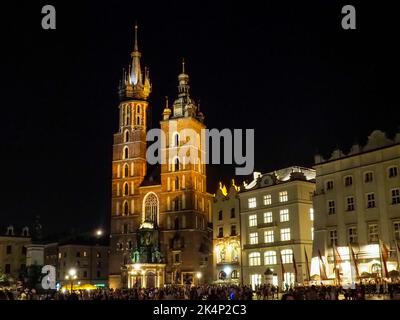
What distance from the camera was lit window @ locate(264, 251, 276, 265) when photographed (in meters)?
72.8

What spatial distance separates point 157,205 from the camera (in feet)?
353

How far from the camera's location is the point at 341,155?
203ft

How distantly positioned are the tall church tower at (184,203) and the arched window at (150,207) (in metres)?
2.31

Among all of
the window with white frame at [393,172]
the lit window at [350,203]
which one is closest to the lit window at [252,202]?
the lit window at [350,203]

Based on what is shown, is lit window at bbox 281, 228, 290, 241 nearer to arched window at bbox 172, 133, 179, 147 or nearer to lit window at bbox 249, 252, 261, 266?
lit window at bbox 249, 252, 261, 266

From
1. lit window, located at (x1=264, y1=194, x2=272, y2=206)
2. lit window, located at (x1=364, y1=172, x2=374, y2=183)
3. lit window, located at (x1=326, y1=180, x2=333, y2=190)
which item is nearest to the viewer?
lit window, located at (x1=364, y1=172, x2=374, y2=183)

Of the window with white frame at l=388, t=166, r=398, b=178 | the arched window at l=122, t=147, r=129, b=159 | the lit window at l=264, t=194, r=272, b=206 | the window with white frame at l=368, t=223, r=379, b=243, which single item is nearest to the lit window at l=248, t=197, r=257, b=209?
the lit window at l=264, t=194, r=272, b=206

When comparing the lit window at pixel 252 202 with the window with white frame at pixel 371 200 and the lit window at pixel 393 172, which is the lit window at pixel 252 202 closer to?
the window with white frame at pixel 371 200

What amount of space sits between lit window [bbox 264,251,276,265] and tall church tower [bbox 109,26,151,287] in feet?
125

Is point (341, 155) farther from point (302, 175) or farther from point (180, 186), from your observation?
point (180, 186)

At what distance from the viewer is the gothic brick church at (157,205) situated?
329 feet

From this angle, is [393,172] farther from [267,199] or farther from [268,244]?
[268,244]
